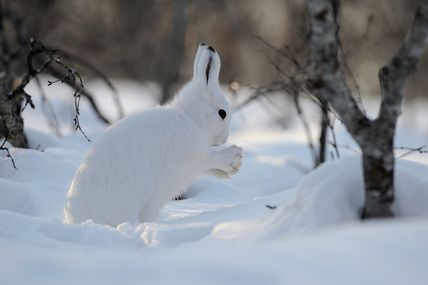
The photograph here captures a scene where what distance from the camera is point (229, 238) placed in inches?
124

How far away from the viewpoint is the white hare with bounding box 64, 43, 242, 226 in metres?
3.96

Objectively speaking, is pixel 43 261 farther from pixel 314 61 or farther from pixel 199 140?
pixel 199 140

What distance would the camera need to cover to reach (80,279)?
237 centimetres

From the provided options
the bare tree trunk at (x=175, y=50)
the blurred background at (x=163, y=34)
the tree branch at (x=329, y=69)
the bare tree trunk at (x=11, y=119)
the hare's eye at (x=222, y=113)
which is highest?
the blurred background at (x=163, y=34)

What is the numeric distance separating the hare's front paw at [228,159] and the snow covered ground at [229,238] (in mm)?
307

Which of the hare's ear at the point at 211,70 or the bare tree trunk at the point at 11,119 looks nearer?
the hare's ear at the point at 211,70

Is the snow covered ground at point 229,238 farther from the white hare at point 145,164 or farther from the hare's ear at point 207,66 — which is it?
the hare's ear at point 207,66

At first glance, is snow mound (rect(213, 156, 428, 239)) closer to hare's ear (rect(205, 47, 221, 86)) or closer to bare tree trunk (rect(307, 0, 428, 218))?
bare tree trunk (rect(307, 0, 428, 218))

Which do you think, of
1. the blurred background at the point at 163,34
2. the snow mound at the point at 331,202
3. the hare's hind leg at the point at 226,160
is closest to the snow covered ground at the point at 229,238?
the snow mound at the point at 331,202

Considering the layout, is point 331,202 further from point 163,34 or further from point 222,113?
point 163,34

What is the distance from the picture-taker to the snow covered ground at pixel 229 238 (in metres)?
2.36

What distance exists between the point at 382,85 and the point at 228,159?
5.39ft

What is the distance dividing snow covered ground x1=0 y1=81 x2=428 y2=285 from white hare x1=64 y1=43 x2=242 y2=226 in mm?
224

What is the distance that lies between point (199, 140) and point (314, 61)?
151cm
